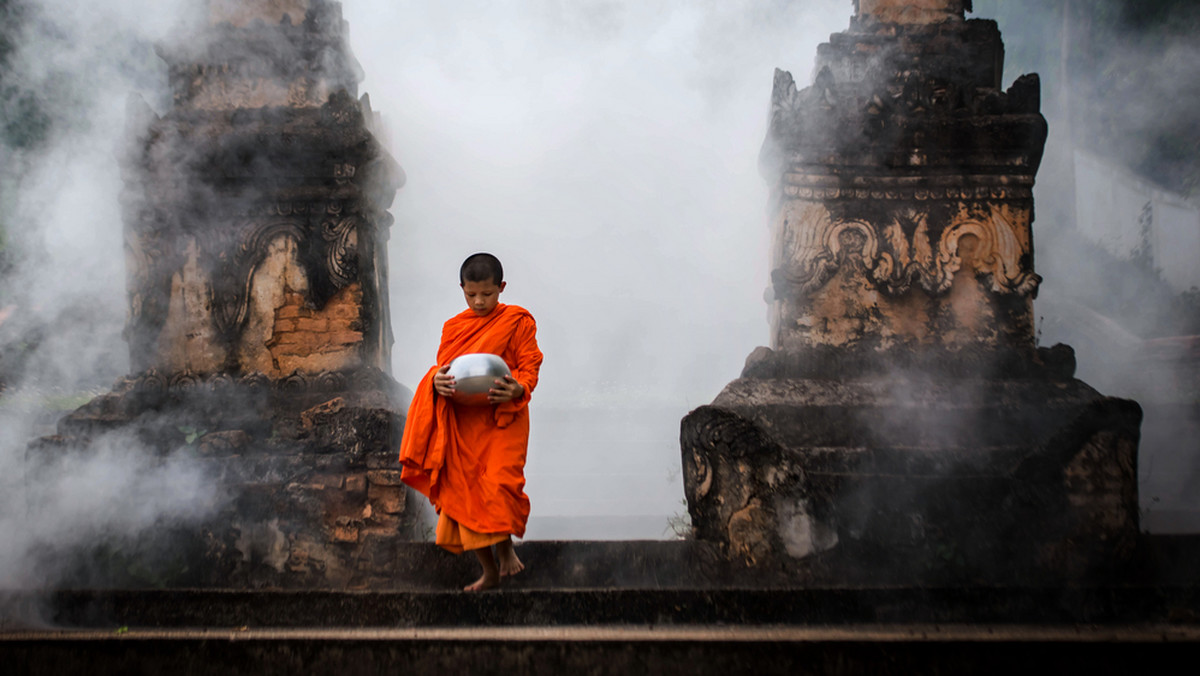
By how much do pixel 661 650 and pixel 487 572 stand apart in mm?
1017

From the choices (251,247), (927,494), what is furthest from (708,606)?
(251,247)

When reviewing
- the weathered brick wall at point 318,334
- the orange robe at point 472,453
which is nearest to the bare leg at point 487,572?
the orange robe at point 472,453

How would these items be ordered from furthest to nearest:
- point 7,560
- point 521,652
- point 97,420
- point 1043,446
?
point 97,420, point 7,560, point 1043,446, point 521,652

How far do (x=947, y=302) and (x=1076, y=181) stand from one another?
871 centimetres

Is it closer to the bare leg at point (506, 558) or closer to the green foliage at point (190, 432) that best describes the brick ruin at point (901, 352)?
the bare leg at point (506, 558)

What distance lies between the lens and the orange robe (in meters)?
3.07

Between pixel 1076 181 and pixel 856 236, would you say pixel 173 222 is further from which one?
pixel 1076 181

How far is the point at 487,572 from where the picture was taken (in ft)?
10.6

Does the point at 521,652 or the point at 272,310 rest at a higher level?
the point at 272,310

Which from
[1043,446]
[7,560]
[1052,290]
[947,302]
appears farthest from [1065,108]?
[7,560]

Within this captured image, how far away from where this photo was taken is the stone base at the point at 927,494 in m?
3.44

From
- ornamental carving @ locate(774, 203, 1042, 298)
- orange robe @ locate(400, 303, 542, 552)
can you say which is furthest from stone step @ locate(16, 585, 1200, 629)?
ornamental carving @ locate(774, 203, 1042, 298)

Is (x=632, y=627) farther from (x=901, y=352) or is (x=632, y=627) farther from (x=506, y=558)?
(x=901, y=352)

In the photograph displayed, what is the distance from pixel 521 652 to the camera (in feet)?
8.60
